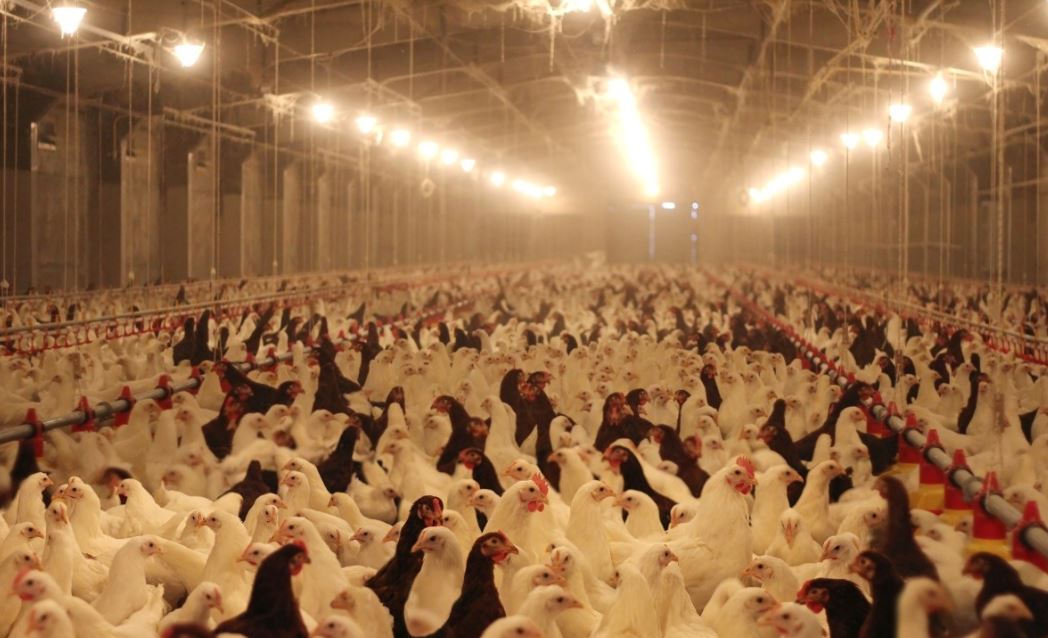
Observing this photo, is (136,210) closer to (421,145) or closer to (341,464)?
(421,145)

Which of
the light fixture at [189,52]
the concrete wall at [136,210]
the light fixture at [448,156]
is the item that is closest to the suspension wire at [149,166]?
the concrete wall at [136,210]

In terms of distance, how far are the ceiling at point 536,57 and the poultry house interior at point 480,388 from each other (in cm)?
10

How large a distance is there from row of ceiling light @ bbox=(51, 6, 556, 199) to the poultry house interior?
0.14m

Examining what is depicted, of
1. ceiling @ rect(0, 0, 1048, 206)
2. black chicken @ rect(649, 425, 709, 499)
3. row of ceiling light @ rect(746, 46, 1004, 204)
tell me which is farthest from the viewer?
ceiling @ rect(0, 0, 1048, 206)

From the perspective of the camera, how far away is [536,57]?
23.2m

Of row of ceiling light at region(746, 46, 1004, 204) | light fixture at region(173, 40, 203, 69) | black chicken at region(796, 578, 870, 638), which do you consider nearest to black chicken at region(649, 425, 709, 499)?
black chicken at region(796, 578, 870, 638)

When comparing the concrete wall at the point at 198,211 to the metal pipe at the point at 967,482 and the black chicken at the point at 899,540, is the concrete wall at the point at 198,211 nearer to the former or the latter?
the metal pipe at the point at 967,482

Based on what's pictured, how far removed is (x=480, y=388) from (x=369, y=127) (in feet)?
32.0

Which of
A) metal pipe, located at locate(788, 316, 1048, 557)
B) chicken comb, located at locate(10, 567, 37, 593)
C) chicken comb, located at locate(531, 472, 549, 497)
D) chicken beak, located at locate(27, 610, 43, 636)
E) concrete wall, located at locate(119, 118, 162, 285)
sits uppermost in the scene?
concrete wall, located at locate(119, 118, 162, 285)

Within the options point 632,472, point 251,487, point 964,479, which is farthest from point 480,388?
point 964,479

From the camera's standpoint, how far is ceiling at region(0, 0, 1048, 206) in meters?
13.3

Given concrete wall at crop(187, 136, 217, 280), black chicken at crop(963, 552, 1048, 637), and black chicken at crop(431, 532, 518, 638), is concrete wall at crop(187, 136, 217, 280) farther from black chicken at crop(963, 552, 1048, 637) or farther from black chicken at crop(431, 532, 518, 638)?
black chicken at crop(963, 552, 1048, 637)

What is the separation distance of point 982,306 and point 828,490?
10030mm

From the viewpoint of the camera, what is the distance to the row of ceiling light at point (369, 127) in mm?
9261
